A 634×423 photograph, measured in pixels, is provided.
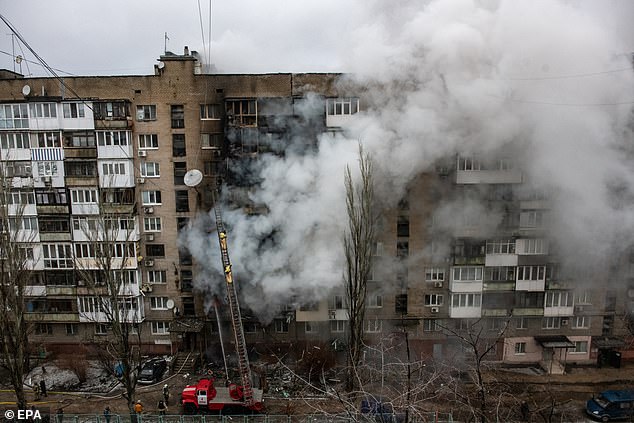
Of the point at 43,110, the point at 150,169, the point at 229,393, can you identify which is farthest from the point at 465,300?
the point at 43,110

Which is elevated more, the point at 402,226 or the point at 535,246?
the point at 402,226

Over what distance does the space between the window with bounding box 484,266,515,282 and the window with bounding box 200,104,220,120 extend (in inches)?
612

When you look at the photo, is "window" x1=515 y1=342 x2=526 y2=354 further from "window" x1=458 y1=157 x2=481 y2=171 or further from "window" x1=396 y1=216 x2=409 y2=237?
"window" x1=458 y1=157 x2=481 y2=171

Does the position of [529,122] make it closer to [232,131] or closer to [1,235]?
[232,131]

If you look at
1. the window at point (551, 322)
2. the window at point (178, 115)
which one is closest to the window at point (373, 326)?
the window at point (551, 322)

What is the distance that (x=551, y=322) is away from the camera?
79.3 ft

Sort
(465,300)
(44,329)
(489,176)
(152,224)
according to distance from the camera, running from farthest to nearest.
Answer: (44,329), (152,224), (465,300), (489,176)

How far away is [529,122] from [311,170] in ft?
33.0

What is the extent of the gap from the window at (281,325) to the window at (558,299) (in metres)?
13.4

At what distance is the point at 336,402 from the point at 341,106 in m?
13.5

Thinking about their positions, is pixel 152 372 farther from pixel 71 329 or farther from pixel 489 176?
pixel 489 176

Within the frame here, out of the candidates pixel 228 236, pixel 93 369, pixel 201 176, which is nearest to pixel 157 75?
pixel 201 176

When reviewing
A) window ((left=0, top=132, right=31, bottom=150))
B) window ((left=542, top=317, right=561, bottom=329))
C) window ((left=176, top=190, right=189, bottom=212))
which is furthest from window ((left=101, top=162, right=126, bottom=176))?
window ((left=542, top=317, right=561, bottom=329))

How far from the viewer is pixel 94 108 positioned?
2306 centimetres
